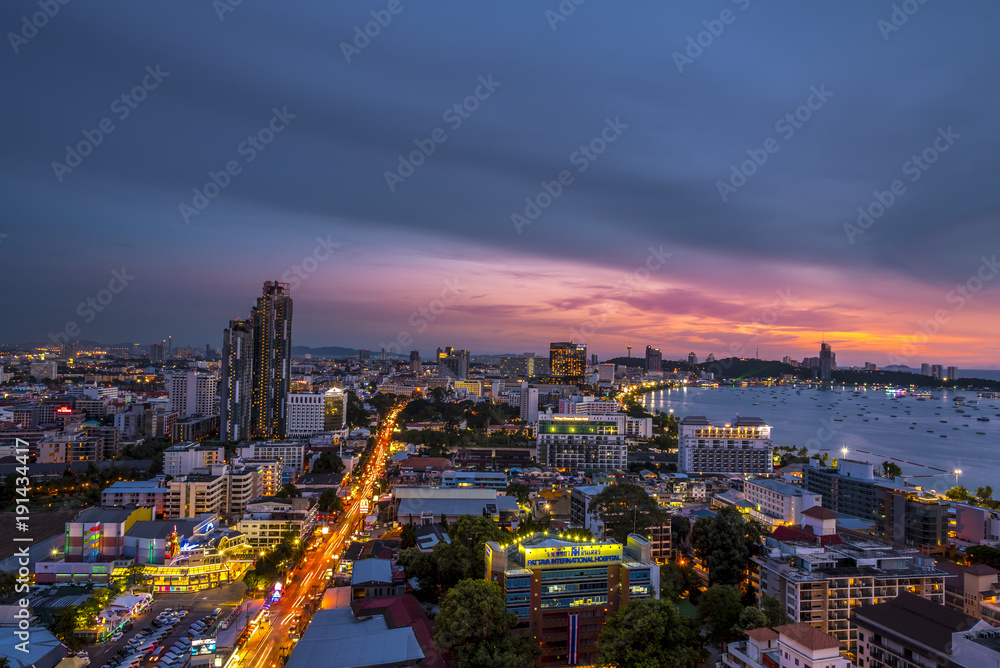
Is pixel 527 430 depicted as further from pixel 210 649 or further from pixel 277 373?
pixel 210 649

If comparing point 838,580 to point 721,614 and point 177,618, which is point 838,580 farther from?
point 177,618

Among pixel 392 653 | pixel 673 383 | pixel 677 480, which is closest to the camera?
pixel 392 653

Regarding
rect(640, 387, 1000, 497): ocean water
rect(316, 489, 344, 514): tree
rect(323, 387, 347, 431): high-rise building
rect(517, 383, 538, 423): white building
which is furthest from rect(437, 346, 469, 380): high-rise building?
rect(316, 489, 344, 514): tree

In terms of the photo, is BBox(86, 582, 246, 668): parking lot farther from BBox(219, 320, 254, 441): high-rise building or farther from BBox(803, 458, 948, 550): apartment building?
BBox(219, 320, 254, 441): high-rise building

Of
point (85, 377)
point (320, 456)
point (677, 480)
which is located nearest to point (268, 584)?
point (320, 456)

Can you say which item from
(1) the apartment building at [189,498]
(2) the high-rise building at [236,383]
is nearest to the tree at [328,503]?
(1) the apartment building at [189,498]

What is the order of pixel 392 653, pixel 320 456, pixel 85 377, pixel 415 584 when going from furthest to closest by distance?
pixel 85 377 → pixel 320 456 → pixel 415 584 → pixel 392 653

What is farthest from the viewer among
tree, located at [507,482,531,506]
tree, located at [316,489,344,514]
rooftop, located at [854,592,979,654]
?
tree, located at [507,482,531,506]
